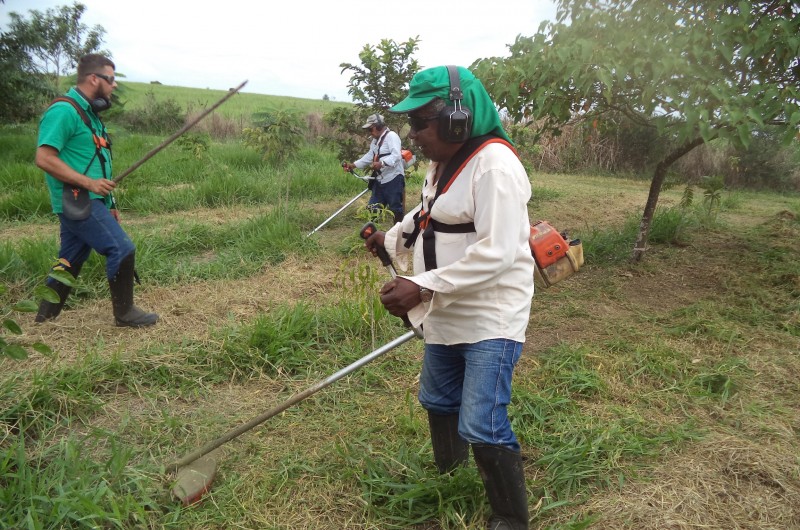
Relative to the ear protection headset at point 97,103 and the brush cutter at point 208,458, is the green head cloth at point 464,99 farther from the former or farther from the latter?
the ear protection headset at point 97,103

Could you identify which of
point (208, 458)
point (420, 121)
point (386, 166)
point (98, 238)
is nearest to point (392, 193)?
point (386, 166)

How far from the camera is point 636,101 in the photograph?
504cm

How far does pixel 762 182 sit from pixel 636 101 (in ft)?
32.1

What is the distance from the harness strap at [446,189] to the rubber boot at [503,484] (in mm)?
716

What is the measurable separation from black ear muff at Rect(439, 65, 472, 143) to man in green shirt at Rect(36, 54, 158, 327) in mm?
2887

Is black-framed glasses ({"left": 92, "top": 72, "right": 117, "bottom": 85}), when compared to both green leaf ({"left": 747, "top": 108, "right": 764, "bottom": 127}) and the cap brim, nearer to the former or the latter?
the cap brim

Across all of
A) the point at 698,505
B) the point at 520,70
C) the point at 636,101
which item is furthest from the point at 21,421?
the point at 636,101

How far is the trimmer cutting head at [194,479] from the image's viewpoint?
2.40 m

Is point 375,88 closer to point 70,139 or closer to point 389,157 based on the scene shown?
point 389,157

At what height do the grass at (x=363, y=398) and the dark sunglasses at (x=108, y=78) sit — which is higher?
the dark sunglasses at (x=108, y=78)

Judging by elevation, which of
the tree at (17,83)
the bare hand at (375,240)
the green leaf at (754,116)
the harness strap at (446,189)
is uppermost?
the tree at (17,83)

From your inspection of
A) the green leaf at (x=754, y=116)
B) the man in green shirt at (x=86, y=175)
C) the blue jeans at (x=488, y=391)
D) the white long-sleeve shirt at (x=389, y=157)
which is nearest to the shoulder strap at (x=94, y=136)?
the man in green shirt at (x=86, y=175)

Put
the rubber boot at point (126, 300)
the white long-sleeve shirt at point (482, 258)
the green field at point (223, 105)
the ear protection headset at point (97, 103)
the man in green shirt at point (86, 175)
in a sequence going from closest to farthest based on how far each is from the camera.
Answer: the white long-sleeve shirt at point (482, 258) → the man in green shirt at point (86, 175) → the ear protection headset at point (97, 103) → the rubber boot at point (126, 300) → the green field at point (223, 105)

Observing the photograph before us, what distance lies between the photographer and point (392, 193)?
713cm
